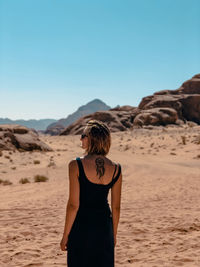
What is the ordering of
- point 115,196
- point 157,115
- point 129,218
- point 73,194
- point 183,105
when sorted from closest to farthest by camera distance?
1. point 73,194
2. point 115,196
3. point 129,218
4. point 157,115
5. point 183,105

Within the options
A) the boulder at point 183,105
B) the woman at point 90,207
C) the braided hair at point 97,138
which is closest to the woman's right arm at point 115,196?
the woman at point 90,207

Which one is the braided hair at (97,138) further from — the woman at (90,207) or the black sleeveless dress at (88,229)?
the black sleeveless dress at (88,229)

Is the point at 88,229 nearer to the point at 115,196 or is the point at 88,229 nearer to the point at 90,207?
the point at 90,207

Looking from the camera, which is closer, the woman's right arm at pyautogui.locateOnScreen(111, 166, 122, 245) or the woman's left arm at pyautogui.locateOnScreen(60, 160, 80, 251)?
the woman's left arm at pyautogui.locateOnScreen(60, 160, 80, 251)

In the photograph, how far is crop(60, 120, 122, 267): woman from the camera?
2.25m

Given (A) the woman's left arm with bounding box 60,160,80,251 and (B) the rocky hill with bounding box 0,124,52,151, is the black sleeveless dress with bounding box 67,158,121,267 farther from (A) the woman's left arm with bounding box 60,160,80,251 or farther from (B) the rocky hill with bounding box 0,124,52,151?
(B) the rocky hill with bounding box 0,124,52,151

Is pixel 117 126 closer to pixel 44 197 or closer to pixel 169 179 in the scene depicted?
pixel 169 179

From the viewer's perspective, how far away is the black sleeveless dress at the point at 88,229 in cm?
226

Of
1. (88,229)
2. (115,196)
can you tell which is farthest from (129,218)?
(88,229)

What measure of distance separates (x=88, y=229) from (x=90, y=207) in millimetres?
175

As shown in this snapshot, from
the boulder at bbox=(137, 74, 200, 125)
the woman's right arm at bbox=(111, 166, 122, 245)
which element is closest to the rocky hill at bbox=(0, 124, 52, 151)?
the woman's right arm at bbox=(111, 166, 122, 245)

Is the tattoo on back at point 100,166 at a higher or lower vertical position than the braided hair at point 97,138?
lower

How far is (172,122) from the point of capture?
49531 mm

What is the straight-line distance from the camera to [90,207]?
228cm
